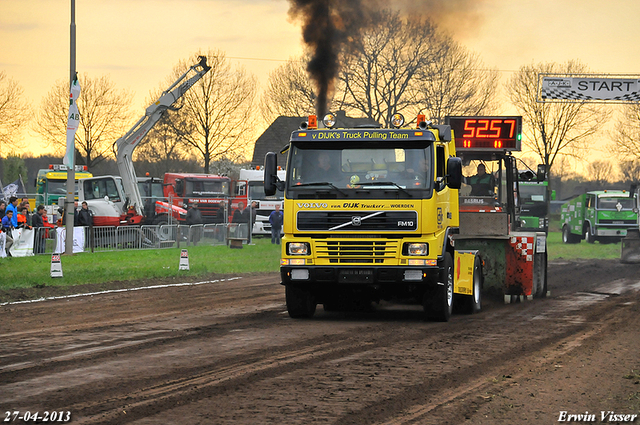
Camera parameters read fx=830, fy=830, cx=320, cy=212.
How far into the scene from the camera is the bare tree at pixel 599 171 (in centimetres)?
12056

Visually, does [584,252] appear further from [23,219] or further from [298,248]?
[298,248]

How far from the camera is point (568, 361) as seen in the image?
29.1 feet

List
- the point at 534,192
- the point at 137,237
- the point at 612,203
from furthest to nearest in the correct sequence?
the point at 534,192, the point at 612,203, the point at 137,237

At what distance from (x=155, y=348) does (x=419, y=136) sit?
4.82m

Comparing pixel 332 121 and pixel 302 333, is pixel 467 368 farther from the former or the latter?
pixel 332 121

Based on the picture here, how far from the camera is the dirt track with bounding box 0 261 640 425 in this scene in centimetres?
660

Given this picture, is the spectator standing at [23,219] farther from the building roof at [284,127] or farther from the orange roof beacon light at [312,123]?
the building roof at [284,127]

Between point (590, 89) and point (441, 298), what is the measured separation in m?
23.3

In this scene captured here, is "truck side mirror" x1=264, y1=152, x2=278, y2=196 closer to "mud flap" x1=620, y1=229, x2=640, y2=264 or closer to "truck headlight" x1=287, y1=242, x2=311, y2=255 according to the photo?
"truck headlight" x1=287, y1=242, x2=311, y2=255

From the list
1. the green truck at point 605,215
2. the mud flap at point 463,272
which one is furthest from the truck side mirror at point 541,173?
the green truck at point 605,215

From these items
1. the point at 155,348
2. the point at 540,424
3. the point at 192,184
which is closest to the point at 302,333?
the point at 155,348

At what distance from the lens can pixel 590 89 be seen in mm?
32719

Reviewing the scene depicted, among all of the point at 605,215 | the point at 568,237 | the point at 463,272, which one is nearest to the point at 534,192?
the point at 568,237

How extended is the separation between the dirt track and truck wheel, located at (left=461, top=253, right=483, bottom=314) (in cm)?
27
